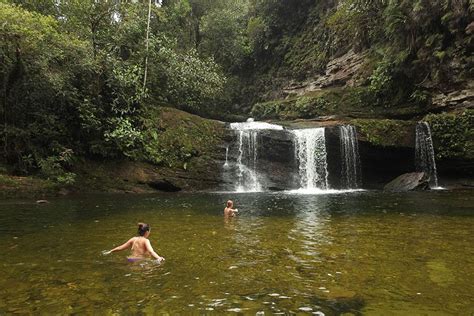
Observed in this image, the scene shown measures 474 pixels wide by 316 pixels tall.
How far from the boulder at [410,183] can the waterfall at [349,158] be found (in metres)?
2.03

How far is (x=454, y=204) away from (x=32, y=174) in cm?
1940

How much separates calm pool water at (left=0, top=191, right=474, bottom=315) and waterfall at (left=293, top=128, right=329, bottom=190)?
12.1 meters

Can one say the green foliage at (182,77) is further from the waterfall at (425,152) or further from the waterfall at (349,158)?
the waterfall at (425,152)

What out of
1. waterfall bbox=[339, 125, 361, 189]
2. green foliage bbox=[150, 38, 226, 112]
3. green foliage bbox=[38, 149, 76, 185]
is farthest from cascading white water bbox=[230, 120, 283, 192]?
green foliage bbox=[38, 149, 76, 185]

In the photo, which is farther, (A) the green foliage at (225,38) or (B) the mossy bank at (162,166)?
(A) the green foliage at (225,38)

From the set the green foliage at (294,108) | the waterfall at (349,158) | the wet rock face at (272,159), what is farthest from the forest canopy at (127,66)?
the waterfall at (349,158)

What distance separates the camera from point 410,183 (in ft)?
71.1

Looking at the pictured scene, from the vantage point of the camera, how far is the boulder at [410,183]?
21172mm

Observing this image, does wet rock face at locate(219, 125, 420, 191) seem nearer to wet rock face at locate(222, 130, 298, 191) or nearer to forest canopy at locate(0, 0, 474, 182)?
wet rock face at locate(222, 130, 298, 191)

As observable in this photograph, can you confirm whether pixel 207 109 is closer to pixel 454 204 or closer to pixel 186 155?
pixel 186 155

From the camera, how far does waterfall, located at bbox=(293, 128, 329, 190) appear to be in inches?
950

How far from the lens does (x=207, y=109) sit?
1586 inches

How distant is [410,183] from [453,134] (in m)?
3.93

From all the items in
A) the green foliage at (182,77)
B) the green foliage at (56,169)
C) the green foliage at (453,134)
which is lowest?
the green foliage at (56,169)
